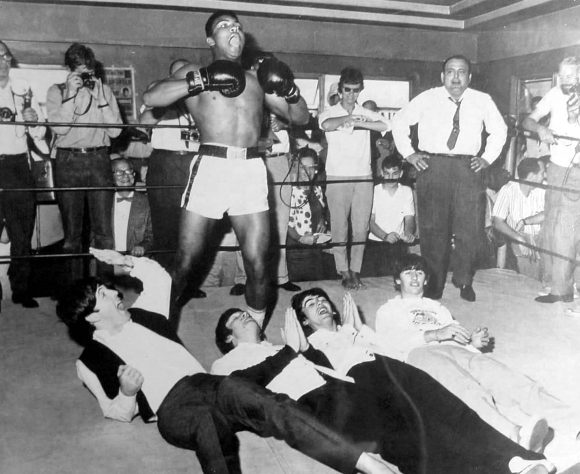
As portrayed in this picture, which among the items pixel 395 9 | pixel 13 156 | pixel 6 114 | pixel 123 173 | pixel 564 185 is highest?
pixel 395 9

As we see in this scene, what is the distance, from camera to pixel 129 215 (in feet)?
12.3

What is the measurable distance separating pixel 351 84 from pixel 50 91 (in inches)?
71.0

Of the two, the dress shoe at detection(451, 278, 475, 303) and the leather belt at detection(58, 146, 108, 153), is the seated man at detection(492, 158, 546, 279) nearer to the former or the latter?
the dress shoe at detection(451, 278, 475, 303)

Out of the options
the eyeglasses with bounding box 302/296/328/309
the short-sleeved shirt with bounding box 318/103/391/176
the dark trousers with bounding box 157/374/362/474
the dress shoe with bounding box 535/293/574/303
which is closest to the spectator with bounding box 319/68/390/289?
the short-sleeved shirt with bounding box 318/103/391/176

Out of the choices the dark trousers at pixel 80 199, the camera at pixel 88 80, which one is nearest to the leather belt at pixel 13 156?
the dark trousers at pixel 80 199

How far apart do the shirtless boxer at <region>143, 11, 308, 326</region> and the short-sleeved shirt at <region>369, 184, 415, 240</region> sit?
Result: 160cm

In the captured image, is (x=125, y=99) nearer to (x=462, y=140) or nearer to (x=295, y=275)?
(x=295, y=275)

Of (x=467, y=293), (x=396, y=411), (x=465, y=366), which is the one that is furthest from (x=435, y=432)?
(x=467, y=293)

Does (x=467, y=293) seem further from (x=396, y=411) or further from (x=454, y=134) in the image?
(x=396, y=411)

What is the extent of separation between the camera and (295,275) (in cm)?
412

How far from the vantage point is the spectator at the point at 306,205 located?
12.9 ft

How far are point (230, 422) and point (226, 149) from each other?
3.89 ft

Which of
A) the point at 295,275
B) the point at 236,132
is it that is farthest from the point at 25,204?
the point at 295,275

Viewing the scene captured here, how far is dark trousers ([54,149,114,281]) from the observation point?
10.3ft
